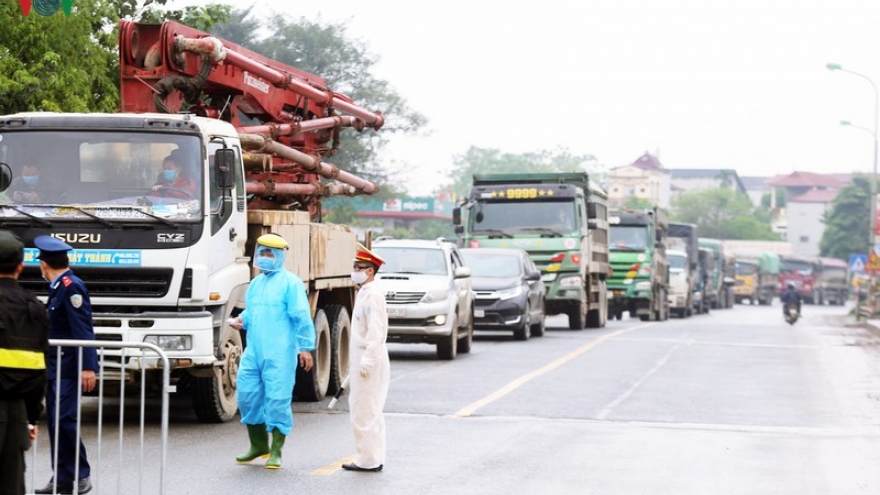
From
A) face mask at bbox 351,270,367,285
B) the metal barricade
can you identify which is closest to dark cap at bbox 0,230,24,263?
the metal barricade

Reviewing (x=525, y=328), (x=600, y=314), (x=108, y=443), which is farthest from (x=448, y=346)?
(x=600, y=314)

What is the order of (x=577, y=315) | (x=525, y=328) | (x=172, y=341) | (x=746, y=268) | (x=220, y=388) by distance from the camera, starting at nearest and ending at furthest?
(x=172, y=341), (x=220, y=388), (x=525, y=328), (x=577, y=315), (x=746, y=268)

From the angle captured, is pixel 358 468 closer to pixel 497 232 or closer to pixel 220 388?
pixel 220 388

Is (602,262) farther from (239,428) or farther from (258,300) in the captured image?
(258,300)

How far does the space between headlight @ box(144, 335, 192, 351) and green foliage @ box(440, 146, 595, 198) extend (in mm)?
170971

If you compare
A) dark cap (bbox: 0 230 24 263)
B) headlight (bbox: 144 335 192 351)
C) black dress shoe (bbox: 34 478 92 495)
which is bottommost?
black dress shoe (bbox: 34 478 92 495)

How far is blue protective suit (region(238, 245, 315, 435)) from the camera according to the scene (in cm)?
1101

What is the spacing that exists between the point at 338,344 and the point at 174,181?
429 centimetres

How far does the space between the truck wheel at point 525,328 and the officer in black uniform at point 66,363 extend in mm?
19308

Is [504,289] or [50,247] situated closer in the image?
[50,247]

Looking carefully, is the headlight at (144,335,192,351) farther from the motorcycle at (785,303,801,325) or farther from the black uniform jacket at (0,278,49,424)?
the motorcycle at (785,303,801,325)

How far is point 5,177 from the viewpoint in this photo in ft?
41.9

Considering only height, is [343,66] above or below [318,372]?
above

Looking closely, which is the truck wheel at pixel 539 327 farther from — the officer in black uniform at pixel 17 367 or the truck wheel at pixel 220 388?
the officer in black uniform at pixel 17 367
